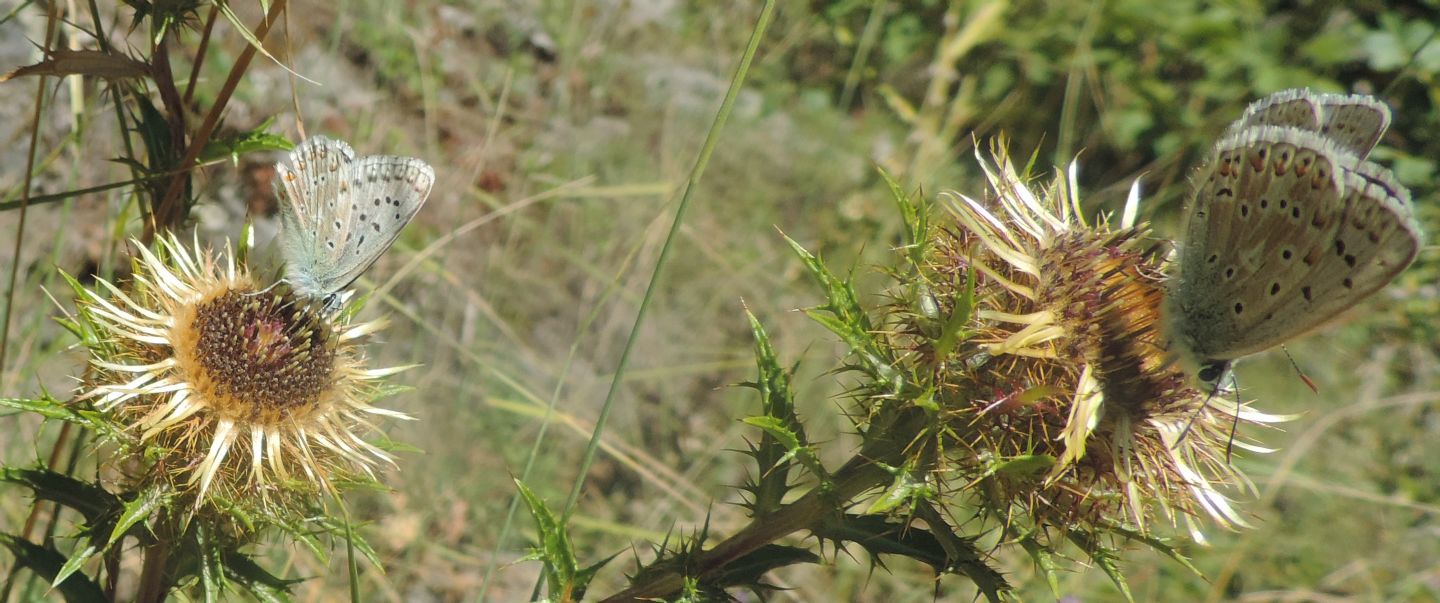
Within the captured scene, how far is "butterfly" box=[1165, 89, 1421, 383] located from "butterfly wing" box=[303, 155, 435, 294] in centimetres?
129

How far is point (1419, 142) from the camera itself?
577 centimetres

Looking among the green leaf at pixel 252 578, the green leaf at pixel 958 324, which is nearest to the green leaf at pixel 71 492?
the green leaf at pixel 252 578

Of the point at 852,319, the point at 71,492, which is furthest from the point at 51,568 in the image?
the point at 852,319

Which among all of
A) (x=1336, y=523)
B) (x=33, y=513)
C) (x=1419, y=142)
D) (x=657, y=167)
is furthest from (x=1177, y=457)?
(x=1419, y=142)

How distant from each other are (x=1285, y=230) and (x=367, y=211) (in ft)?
4.87

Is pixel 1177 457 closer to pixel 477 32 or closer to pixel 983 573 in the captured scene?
pixel 983 573

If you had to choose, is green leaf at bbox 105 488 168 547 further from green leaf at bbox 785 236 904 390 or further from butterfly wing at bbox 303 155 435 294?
green leaf at bbox 785 236 904 390

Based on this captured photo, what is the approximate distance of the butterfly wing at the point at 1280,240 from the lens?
1440 mm

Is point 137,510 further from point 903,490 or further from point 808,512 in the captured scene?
point 903,490

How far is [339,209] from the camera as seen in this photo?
1.75 metres

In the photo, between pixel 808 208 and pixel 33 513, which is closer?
pixel 33 513

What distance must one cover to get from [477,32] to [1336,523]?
459 centimetres

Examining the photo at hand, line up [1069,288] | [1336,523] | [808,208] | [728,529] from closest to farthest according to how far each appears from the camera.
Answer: [1069,288]
[728,529]
[1336,523]
[808,208]

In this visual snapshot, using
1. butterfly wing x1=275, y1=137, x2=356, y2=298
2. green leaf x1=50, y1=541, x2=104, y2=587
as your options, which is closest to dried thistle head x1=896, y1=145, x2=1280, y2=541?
butterfly wing x1=275, y1=137, x2=356, y2=298
